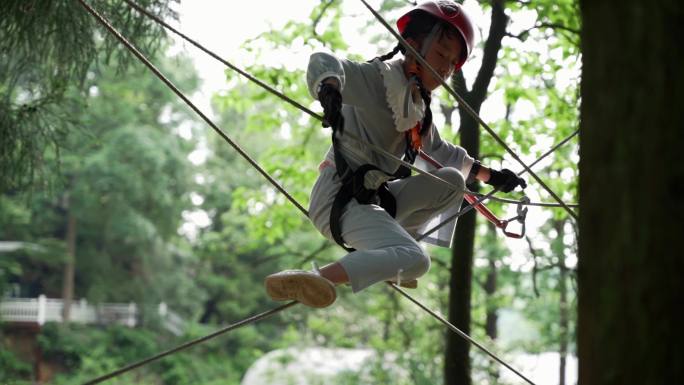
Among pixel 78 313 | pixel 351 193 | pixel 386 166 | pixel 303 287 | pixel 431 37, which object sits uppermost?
pixel 78 313

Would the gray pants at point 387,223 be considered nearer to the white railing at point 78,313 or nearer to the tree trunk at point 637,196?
the tree trunk at point 637,196

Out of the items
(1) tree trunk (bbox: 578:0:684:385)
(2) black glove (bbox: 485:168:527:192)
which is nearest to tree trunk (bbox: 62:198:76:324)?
(2) black glove (bbox: 485:168:527:192)

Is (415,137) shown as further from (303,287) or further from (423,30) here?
(303,287)

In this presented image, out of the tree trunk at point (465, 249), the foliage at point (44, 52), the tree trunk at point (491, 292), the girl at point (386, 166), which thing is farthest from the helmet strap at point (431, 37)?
the tree trunk at point (491, 292)

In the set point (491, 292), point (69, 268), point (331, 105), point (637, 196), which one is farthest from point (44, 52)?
point (69, 268)

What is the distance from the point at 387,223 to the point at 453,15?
600 mm

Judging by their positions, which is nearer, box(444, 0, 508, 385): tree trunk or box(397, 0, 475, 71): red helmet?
box(397, 0, 475, 71): red helmet

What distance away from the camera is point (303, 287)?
243 centimetres

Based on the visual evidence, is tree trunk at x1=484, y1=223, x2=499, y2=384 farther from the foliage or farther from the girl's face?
the girl's face

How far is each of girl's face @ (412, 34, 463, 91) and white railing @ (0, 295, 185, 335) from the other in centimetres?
1795

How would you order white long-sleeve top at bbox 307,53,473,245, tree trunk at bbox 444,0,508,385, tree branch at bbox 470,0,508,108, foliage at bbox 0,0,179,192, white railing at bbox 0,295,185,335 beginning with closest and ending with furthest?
white long-sleeve top at bbox 307,53,473,245
foliage at bbox 0,0,179,192
tree trunk at bbox 444,0,508,385
tree branch at bbox 470,0,508,108
white railing at bbox 0,295,185,335

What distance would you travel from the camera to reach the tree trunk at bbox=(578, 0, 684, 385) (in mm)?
1395

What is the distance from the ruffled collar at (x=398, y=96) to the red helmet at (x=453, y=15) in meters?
0.17

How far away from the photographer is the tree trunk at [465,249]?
514 cm
